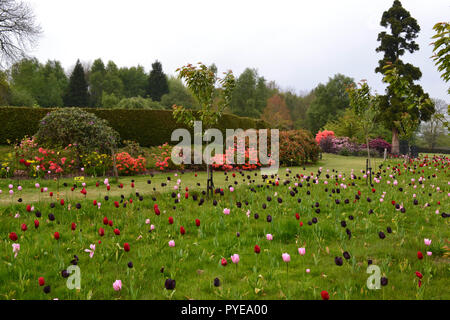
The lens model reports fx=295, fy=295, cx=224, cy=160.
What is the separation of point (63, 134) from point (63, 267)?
10086mm

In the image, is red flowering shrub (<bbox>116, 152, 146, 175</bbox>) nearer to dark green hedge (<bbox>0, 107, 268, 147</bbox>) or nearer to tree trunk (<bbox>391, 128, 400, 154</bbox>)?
dark green hedge (<bbox>0, 107, 268, 147</bbox>)

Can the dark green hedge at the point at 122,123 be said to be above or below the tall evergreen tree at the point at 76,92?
below

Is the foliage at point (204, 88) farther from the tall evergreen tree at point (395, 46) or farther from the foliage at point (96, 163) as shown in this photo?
the tall evergreen tree at point (395, 46)

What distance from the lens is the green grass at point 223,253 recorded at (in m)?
3.01

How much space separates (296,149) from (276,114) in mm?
32310

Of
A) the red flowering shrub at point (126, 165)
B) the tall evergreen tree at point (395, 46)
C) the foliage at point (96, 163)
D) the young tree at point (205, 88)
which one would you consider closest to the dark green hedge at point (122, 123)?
the foliage at point (96, 163)

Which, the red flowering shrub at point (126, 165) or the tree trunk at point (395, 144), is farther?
the tree trunk at point (395, 144)

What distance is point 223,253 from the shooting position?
4008 millimetres

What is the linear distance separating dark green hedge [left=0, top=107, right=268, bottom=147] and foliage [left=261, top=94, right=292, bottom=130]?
98.8 ft

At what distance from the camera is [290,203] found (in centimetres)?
668

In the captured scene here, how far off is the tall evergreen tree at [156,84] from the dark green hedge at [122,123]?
45105mm

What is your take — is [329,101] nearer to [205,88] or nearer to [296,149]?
[296,149]
